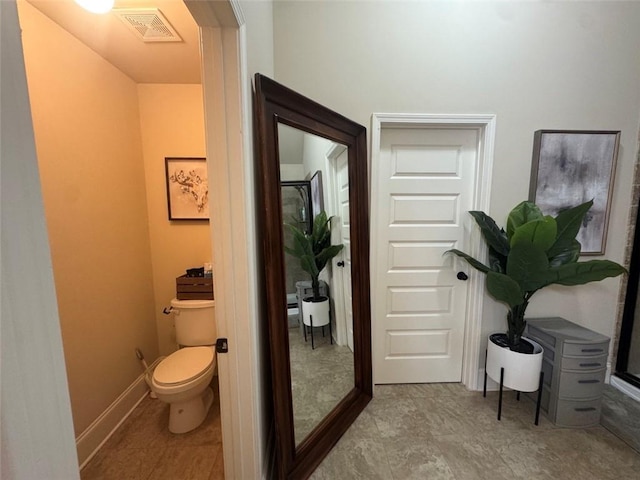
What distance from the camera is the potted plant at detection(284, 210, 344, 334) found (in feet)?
5.08

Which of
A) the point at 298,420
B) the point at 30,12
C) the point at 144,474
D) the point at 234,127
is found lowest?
the point at 144,474

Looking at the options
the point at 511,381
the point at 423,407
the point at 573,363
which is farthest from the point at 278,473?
the point at 573,363

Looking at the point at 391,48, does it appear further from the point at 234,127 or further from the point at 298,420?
the point at 298,420

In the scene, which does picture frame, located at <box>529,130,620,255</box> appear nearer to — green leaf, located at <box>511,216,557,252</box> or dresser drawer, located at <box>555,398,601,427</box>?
green leaf, located at <box>511,216,557,252</box>

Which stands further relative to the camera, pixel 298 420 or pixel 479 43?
pixel 479 43

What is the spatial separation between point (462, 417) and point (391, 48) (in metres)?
2.58

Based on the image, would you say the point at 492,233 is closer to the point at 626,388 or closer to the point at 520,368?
the point at 520,368

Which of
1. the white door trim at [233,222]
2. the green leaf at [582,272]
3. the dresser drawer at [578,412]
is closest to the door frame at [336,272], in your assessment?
the white door trim at [233,222]

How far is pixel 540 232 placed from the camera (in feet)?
5.01

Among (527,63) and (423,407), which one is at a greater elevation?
(527,63)

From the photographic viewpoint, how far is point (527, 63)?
1890 mm

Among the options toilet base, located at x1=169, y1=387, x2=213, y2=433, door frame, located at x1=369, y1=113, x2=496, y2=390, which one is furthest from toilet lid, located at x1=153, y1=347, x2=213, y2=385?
door frame, located at x1=369, y1=113, x2=496, y2=390

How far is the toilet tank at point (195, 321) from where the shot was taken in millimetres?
2076

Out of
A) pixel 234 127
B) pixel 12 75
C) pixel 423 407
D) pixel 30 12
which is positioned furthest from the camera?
pixel 423 407
